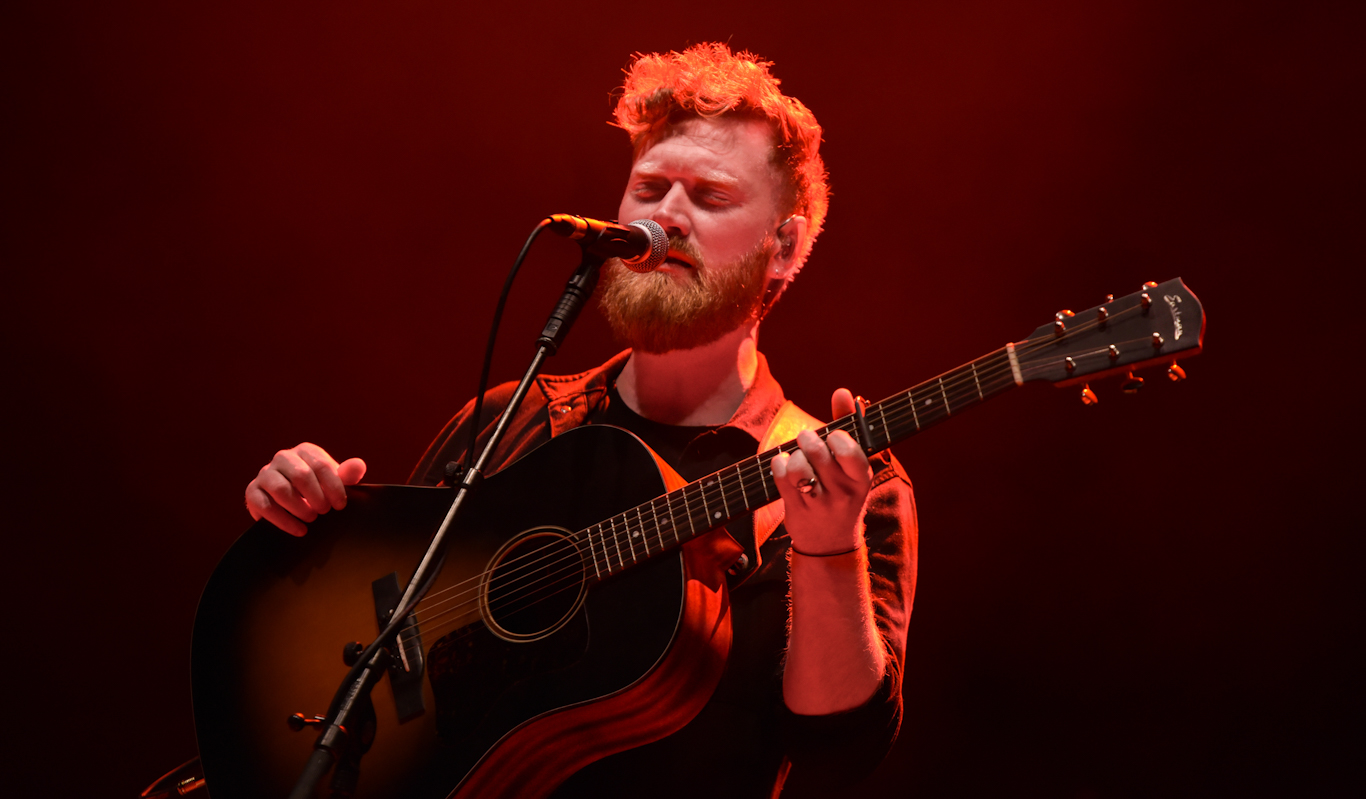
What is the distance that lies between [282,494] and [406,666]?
51 centimetres

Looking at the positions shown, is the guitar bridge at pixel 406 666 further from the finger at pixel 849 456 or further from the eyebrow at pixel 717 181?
the eyebrow at pixel 717 181

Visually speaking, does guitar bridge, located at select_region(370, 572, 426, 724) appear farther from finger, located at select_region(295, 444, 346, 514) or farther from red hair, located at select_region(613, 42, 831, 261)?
red hair, located at select_region(613, 42, 831, 261)

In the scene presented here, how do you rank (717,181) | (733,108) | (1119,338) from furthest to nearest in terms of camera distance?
(733,108) → (717,181) → (1119,338)

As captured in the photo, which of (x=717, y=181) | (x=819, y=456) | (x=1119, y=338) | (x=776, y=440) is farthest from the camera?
(x=717, y=181)

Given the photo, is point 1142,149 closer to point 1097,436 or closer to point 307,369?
point 1097,436

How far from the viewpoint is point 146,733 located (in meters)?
3.22

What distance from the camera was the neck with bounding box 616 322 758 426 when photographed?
7.51 ft

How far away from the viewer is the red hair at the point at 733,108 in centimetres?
231

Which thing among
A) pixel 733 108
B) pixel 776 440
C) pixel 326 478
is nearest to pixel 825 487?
pixel 776 440

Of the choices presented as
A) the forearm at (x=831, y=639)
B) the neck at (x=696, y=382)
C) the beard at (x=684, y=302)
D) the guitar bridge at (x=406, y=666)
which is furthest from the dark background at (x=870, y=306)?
the guitar bridge at (x=406, y=666)

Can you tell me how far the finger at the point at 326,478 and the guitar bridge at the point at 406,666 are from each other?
277mm

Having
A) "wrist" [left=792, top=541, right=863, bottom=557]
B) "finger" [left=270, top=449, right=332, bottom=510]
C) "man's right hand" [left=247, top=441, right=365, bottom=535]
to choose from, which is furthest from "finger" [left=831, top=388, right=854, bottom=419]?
"finger" [left=270, top=449, right=332, bottom=510]

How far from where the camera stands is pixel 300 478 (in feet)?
6.19

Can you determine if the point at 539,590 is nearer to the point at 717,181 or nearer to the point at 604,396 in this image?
the point at 604,396
